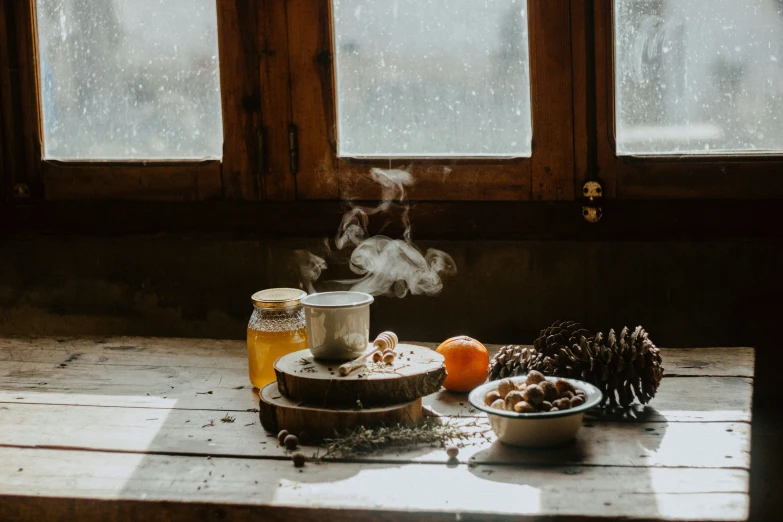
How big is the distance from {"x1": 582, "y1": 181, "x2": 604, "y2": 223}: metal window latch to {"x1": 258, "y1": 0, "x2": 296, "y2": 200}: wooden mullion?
90cm

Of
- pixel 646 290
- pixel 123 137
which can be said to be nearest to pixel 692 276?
pixel 646 290

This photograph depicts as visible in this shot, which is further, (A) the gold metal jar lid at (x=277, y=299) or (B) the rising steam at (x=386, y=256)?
(B) the rising steam at (x=386, y=256)

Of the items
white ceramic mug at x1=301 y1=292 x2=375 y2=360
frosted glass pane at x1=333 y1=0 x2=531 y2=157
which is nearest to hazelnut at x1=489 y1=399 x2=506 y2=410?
white ceramic mug at x1=301 y1=292 x2=375 y2=360

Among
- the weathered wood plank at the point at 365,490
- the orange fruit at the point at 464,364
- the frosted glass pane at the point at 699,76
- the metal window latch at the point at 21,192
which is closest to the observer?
the weathered wood plank at the point at 365,490

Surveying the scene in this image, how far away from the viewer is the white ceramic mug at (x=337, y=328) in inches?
70.7

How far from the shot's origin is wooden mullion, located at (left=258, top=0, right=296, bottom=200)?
8.43 feet

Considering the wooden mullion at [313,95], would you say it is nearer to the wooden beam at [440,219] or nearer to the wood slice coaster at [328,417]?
the wooden beam at [440,219]

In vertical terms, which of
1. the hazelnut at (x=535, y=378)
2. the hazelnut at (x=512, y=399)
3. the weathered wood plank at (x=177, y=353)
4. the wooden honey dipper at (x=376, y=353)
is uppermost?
the wooden honey dipper at (x=376, y=353)

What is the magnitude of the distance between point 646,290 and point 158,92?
5.43 ft

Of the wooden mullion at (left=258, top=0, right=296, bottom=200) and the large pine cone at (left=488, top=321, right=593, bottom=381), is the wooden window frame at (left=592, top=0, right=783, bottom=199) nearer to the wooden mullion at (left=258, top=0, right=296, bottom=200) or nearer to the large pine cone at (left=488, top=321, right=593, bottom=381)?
the large pine cone at (left=488, top=321, right=593, bottom=381)

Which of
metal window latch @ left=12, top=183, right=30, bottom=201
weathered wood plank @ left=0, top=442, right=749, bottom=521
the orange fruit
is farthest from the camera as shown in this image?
metal window latch @ left=12, top=183, right=30, bottom=201

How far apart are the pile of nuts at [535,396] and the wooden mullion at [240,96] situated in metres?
1.26

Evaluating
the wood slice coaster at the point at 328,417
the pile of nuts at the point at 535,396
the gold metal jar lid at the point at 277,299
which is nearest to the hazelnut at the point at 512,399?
the pile of nuts at the point at 535,396

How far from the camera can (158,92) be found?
270 centimetres
